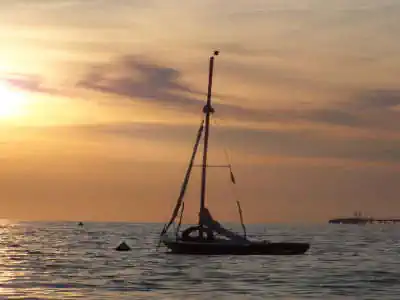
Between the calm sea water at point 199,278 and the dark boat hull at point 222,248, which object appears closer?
the calm sea water at point 199,278

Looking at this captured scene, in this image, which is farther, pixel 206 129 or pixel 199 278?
pixel 206 129

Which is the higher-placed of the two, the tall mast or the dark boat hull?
the tall mast

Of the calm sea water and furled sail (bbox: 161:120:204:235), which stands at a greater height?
furled sail (bbox: 161:120:204:235)

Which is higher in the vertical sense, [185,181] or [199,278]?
[185,181]

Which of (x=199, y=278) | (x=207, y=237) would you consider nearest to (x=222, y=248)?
(x=207, y=237)

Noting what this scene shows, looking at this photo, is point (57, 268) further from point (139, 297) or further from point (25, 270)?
point (139, 297)

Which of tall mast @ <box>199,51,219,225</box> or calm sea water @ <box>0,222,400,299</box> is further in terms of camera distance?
tall mast @ <box>199,51,219,225</box>

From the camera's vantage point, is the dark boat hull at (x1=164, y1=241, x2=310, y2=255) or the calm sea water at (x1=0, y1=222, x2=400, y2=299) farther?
the dark boat hull at (x1=164, y1=241, x2=310, y2=255)

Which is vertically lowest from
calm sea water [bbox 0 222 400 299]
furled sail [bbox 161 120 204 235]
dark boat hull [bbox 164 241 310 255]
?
calm sea water [bbox 0 222 400 299]

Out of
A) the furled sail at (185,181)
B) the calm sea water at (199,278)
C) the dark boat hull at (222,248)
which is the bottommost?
the calm sea water at (199,278)

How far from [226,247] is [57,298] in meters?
45.1

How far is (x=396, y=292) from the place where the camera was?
75.4 m

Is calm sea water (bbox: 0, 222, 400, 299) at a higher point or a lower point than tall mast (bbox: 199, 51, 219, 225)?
lower

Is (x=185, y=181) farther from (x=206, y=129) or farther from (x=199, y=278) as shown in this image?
(x=199, y=278)
